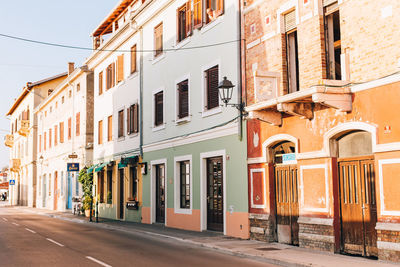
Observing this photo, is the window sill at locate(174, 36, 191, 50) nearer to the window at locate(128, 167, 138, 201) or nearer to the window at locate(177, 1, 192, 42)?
the window at locate(177, 1, 192, 42)

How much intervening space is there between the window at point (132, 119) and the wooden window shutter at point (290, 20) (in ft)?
42.0

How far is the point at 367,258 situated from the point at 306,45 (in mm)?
5665

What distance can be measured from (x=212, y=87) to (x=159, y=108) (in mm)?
5363

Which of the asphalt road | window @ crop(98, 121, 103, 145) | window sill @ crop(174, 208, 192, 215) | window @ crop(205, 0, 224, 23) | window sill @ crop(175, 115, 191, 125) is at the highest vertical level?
window @ crop(205, 0, 224, 23)

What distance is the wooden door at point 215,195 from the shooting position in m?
17.7

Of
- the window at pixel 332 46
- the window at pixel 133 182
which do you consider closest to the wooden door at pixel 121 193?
the window at pixel 133 182

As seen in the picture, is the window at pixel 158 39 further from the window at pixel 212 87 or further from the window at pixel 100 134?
the window at pixel 100 134

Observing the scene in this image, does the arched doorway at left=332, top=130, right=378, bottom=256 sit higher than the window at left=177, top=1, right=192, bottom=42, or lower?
lower

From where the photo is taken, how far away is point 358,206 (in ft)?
38.8

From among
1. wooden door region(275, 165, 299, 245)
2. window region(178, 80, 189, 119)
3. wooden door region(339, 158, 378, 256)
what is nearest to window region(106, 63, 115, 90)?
window region(178, 80, 189, 119)

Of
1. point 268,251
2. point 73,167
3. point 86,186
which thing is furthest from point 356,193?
point 73,167

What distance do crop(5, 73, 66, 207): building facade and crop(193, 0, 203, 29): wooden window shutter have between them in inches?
1382

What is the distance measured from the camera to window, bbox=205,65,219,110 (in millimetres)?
18188

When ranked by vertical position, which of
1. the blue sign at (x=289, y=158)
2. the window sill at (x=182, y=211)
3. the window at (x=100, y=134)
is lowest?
the window sill at (x=182, y=211)
